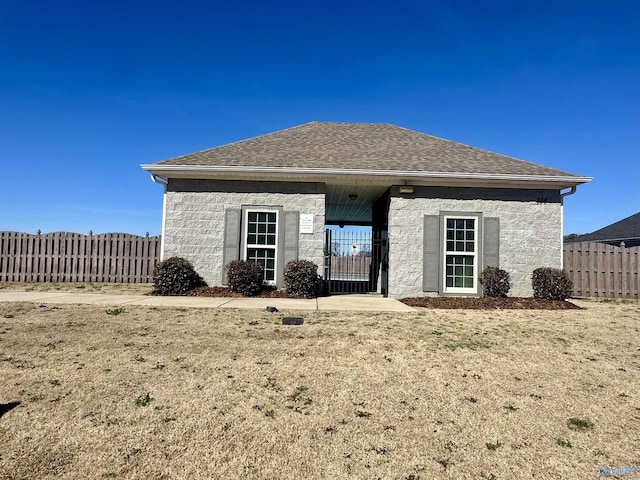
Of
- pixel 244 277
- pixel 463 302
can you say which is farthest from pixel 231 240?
pixel 463 302

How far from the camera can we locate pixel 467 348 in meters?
4.93

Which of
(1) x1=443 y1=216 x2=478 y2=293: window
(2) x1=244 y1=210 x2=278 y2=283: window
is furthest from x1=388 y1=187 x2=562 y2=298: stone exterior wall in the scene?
(2) x1=244 y1=210 x2=278 y2=283: window

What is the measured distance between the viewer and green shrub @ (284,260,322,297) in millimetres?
9992

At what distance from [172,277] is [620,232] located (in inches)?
1071

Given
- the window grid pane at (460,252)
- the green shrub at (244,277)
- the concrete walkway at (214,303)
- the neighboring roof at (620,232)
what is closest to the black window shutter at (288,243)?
the green shrub at (244,277)

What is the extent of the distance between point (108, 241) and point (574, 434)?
1474 cm

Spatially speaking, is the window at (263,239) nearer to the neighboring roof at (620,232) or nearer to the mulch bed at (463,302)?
the mulch bed at (463,302)

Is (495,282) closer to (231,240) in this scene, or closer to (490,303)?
(490,303)

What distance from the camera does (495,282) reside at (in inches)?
403

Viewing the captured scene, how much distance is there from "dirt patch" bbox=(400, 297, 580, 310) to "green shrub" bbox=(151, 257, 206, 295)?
6.01m

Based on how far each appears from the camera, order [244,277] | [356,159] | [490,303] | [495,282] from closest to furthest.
→ 1. [490,303]
2. [244,277]
3. [495,282]
4. [356,159]

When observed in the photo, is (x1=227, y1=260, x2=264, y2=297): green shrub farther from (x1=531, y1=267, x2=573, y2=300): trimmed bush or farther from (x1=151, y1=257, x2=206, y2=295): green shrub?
(x1=531, y1=267, x2=573, y2=300): trimmed bush

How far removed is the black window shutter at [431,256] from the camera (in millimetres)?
10695

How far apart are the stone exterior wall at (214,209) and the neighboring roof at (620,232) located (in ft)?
69.8
